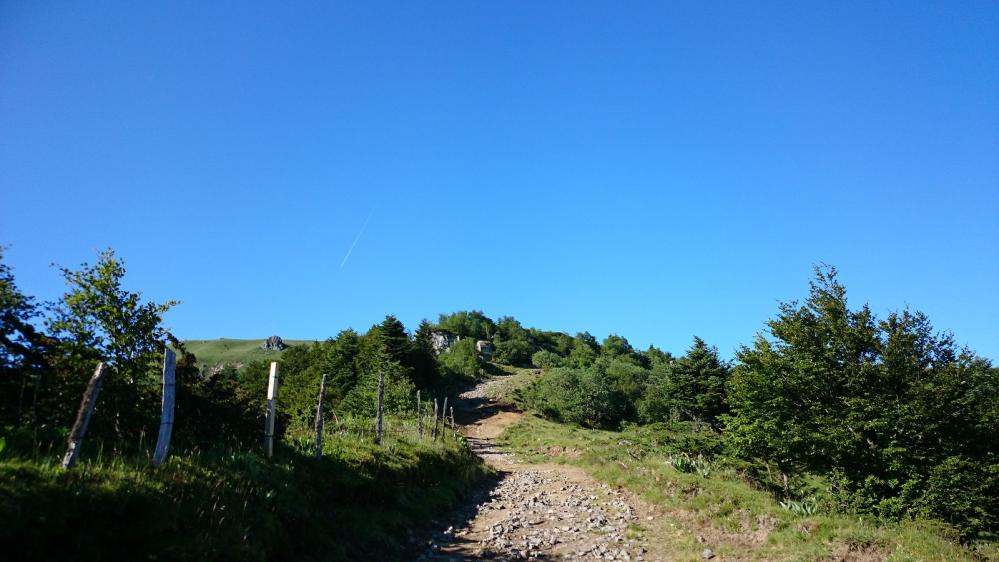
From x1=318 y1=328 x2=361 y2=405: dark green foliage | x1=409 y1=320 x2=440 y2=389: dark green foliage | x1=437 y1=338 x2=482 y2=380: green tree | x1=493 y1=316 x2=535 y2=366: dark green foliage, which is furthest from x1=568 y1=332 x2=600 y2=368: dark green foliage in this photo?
x1=318 y1=328 x2=361 y2=405: dark green foliage

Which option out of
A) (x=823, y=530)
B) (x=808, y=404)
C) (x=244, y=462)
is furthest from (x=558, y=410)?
(x=244, y=462)

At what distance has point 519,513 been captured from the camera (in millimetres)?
16469

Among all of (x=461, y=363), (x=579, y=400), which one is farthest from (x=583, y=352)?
(x=579, y=400)

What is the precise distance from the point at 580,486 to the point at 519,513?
688 centimetres

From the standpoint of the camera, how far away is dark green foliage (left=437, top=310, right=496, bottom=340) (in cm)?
17234

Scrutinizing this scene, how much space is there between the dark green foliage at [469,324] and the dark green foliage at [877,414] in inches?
5560

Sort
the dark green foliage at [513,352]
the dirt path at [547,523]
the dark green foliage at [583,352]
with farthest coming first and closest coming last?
the dark green foliage at [513,352] → the dark green foliage at [583,352] → the dirt path at [547,523]

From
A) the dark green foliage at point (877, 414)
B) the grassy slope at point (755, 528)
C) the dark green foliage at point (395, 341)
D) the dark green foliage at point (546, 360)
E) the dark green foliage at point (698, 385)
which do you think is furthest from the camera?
the dark green foliage at point (546, 360)

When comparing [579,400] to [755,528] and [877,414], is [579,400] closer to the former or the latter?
[877,414]

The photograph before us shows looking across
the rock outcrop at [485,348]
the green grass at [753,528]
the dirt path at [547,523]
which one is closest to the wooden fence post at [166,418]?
the dirt path at [547,523]

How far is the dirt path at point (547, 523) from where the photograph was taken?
12.1 metres

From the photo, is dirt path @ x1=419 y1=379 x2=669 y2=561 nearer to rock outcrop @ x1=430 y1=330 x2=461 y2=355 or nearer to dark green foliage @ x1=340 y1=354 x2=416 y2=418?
dark green foliage @ x1=340 y1=354 x2=416 y2=418

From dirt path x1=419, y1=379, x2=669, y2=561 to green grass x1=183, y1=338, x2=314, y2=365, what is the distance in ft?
385

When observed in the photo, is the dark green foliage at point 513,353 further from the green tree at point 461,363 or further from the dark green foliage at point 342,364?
the dark green foliage at point 342,364
